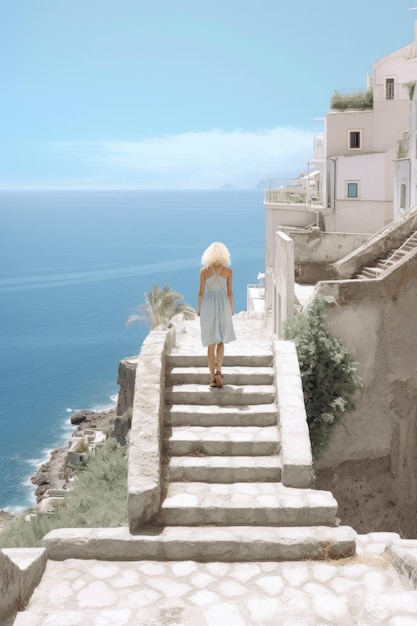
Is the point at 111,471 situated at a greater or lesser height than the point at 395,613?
lesser

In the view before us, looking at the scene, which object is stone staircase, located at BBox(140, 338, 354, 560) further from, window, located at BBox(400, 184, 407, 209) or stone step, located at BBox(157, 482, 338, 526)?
window, located at BBox(400, 184, 407, 209)

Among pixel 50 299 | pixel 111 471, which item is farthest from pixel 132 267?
pixel 111 471

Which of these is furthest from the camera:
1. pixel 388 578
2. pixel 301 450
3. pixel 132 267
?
pixel 132 267

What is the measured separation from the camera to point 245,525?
279 inches

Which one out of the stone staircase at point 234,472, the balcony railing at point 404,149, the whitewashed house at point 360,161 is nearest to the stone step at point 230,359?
the stone staircase at point 234,472

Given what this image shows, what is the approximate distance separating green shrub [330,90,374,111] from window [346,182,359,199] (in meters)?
4.89

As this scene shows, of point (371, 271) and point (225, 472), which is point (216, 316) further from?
point (371, 271)

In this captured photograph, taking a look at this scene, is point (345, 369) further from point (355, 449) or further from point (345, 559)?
point (345, 559)

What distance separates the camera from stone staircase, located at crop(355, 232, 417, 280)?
15180 mm

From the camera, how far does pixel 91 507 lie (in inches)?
432

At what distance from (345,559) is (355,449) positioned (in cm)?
606

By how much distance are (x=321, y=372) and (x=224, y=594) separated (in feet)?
18.9

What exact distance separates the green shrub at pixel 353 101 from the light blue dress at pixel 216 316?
35212mm

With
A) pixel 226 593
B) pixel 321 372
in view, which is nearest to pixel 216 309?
pixel 321 372
